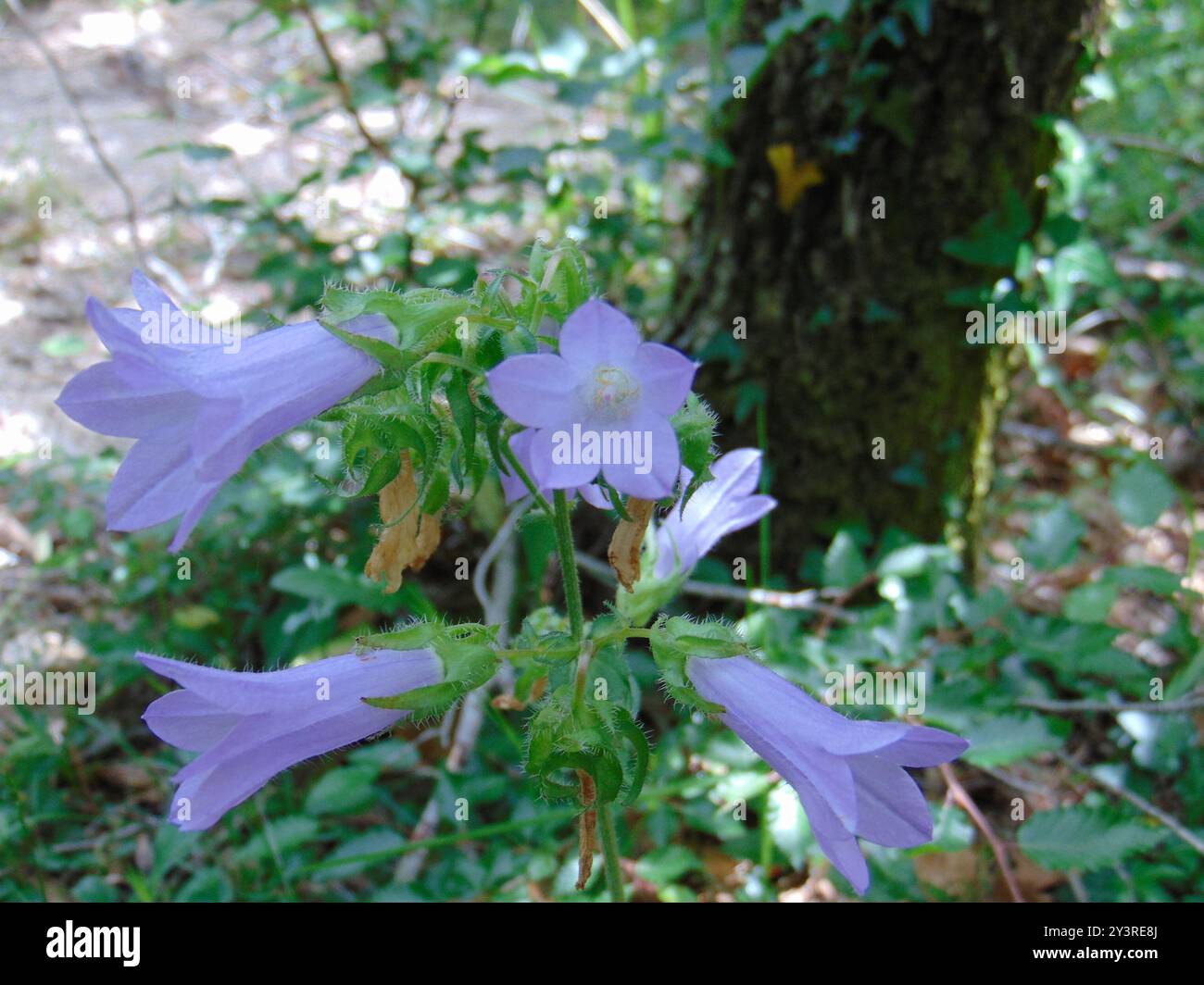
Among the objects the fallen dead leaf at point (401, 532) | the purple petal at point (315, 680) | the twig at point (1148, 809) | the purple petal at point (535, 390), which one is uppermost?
the purple petal at point (535, 390)

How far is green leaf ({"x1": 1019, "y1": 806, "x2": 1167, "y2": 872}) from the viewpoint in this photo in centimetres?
176

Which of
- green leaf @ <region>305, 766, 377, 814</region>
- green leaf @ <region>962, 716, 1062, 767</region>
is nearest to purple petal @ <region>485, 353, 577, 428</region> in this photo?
green leaf @ <region>962, 716, 1062, 767</region>

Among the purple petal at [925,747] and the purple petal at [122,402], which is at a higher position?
the purple petal at [122,402]

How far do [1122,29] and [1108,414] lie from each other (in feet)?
4.83

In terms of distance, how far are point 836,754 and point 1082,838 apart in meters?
0.95

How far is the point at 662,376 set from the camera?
3.40 feet

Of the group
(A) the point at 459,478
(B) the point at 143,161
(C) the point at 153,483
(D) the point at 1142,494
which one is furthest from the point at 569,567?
(B) the point at 143,161

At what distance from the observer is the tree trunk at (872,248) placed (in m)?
2.45

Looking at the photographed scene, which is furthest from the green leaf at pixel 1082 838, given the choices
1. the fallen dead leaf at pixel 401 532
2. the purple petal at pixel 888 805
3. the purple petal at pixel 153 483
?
the purple petal at pixel 153 483

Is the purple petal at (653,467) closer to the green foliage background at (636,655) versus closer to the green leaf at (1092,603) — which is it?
the green foliage background at (636,655)

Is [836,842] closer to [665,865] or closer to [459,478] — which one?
[459,478]

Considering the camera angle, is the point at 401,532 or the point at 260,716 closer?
the point at 260,716

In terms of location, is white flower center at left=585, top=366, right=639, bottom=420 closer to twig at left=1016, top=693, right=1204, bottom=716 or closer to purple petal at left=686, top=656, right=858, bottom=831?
purple petal at left=686, top=656, right=858, bottom=831
